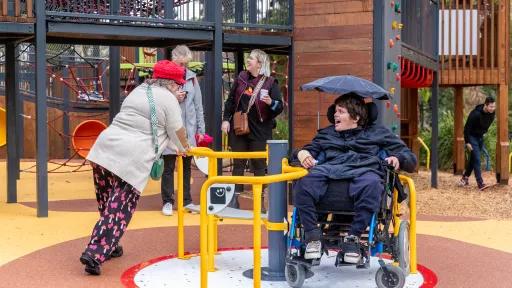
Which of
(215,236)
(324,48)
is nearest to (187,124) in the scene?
(324,48)

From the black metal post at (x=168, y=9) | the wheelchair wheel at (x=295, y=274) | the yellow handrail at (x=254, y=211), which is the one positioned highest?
the black metal post at (x=168, y=9)

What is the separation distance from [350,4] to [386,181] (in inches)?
175

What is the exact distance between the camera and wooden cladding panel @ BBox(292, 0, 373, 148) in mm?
9016

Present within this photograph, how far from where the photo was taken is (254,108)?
8.41m

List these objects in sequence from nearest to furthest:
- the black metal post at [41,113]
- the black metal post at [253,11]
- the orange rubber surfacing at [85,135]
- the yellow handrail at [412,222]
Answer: the yellow handrail at [412,222] < the black metal post at [41,113] < the black metal post at [253,11] < the orange rubber surfacing at [85,135]

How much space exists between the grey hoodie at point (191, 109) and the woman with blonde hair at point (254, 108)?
290 millimetres

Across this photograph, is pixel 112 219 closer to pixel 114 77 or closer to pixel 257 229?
pixel 257 229

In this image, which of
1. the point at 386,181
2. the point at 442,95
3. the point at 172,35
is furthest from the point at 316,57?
the point at 442,95

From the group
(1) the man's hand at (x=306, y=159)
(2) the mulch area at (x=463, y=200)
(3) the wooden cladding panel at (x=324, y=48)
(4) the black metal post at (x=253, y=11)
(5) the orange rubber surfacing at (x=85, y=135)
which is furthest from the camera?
(5) the orange rubber surfacing at (x=85, y=135)

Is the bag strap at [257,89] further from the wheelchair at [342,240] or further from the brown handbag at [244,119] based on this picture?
the wheelchair at [342,240]

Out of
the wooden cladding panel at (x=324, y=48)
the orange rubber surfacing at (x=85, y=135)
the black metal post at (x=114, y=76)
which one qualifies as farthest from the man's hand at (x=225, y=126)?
the orange rubber surfacing at (x=85, y=135)

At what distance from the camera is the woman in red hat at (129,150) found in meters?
5.49

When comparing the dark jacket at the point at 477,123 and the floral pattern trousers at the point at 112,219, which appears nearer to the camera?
the floral pattern trousers at the point at 112,219

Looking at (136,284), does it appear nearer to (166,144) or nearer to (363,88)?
(166,144)
